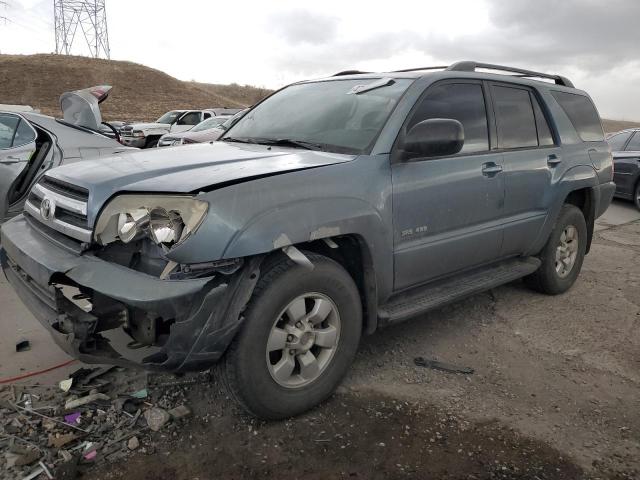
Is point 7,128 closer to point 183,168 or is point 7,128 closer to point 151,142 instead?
point 183,168

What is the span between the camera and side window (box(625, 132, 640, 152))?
34.5ft

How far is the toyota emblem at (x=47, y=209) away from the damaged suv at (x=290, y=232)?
0.5 inches

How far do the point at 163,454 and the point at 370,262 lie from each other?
1.41 metres

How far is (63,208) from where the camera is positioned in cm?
270

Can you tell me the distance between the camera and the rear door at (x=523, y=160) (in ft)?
12.9

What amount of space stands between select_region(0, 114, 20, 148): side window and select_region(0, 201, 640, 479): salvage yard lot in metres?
2.05

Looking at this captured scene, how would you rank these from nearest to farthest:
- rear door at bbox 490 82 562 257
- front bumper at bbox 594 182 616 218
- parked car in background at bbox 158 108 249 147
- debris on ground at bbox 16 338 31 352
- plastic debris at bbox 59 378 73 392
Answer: plastic debris at bbox 59 378 73 392 < debris on ground at bbox 16 338 31 352 < rear door at bbox 490 82 562 257 < front bumper at bbox 594 182 616 218 < parked car in background at bbox 158 108 249 147

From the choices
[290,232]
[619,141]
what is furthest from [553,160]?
[619,141]

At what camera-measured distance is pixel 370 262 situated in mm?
2906

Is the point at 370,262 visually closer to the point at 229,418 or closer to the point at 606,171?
the point at 229,418

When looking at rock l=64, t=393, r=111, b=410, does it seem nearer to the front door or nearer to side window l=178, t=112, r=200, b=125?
the front door

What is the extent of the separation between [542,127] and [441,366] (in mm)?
2275

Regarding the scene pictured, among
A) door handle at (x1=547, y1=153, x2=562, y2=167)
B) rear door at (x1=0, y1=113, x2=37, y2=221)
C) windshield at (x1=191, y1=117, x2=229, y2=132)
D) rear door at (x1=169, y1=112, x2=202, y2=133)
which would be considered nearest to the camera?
door handle at (x1=547, y1=153, x2=562, y2=167)

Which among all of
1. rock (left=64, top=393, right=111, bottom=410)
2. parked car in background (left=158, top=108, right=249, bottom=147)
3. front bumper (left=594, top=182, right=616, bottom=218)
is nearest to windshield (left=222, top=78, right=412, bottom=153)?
rock (left=64, top=393, right=111, bottom=410)
